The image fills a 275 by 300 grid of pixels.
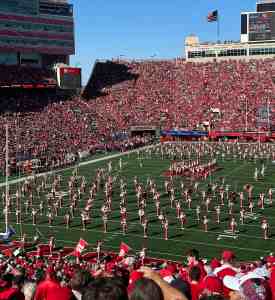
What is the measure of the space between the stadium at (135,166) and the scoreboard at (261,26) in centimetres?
11

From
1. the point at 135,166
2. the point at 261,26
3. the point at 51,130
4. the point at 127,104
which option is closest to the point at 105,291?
the point at 135,166

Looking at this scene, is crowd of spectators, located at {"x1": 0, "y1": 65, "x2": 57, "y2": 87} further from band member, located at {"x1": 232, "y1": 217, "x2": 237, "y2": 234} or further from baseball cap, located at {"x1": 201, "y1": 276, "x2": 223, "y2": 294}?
baseball cap, located at {"x1": 201, "y1": 276, "x2": 223, "y2": 294}

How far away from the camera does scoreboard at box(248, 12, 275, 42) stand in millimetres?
55156

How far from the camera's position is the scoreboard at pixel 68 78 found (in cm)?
5122

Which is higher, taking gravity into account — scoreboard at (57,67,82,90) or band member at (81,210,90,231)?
scoreboard at (57,67,82,90)

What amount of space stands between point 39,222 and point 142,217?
361cm

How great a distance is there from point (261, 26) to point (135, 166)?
2925 cm

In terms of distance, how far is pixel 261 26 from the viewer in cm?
5566

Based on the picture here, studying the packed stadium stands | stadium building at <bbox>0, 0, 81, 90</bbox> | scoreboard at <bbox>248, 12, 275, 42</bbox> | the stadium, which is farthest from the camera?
scoreboard at <bbox>248, 12, 275, 42</bbox>

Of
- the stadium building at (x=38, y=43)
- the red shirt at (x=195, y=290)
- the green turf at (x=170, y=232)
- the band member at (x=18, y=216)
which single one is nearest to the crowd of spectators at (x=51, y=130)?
the stadium building at (x=38, y=43)

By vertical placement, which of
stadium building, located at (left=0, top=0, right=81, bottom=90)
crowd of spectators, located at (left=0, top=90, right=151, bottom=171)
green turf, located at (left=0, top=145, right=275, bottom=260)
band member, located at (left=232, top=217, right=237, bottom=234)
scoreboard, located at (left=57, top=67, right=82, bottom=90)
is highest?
stadium building, located at (left=0, top=0, right=81, bottom=90)

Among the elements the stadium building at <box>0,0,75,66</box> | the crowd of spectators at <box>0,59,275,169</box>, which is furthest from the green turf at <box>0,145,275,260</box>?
the stadium building at <box>0,0,75,66</box>

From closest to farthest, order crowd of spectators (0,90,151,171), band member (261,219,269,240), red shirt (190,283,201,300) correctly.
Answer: red shirt (190,283,201,300), band member (261,219,269,240), crowd of spectators (0,90,151,171)

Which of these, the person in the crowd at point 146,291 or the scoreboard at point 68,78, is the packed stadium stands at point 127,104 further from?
the person in the crowd at point 146,291
